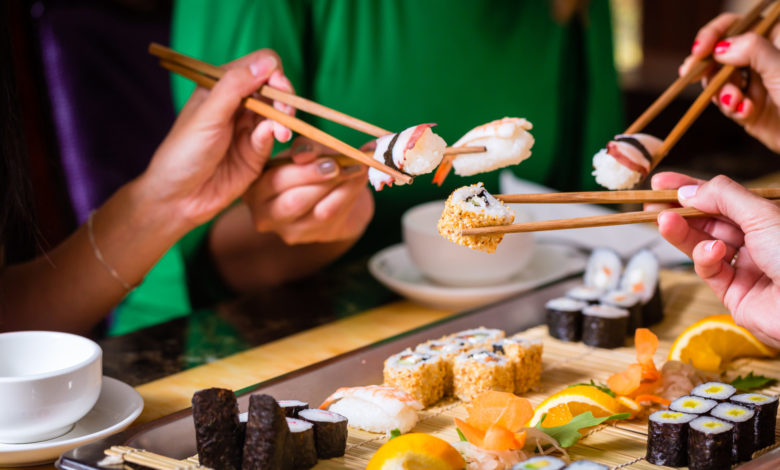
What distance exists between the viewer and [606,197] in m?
1.31

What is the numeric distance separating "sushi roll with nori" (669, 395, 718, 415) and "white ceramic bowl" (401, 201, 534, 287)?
2.23 ft

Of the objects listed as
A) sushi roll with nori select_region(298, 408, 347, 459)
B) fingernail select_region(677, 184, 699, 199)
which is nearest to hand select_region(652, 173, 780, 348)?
fingernail select_region(677, 184, 699, 199)

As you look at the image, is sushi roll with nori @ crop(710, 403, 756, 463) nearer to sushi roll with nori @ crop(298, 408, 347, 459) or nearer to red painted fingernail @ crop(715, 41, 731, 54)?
sushi roll with nori @ crop(298, 408, 347, 459)

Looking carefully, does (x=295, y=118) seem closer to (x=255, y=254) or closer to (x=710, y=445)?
(x=710, y=445)

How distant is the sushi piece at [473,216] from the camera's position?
1288 mm

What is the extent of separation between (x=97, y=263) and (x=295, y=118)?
654 mm

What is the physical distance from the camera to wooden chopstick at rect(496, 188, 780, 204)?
1272mm

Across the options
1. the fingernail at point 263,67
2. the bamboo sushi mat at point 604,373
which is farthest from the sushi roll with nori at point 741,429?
the fingernail at point 263,67

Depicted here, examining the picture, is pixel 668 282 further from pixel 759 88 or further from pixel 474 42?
pixel 474 42

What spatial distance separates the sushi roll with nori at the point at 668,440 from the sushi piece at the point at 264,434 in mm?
550

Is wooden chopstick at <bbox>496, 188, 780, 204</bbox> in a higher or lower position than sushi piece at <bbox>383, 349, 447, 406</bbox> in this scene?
higher

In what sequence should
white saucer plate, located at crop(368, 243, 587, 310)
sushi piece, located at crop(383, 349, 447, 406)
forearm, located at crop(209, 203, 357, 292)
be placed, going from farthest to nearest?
forearm, located at crop(209, 203, 357, 292) → white saucer plate, located at crop(368, 243, 587, 310) → sushi piece, located at crop(383, 349, 447, 406)

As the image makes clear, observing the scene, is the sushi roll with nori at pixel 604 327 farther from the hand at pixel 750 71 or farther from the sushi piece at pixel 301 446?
the sushi piece at pixel 301 446

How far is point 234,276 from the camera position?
251 cm
